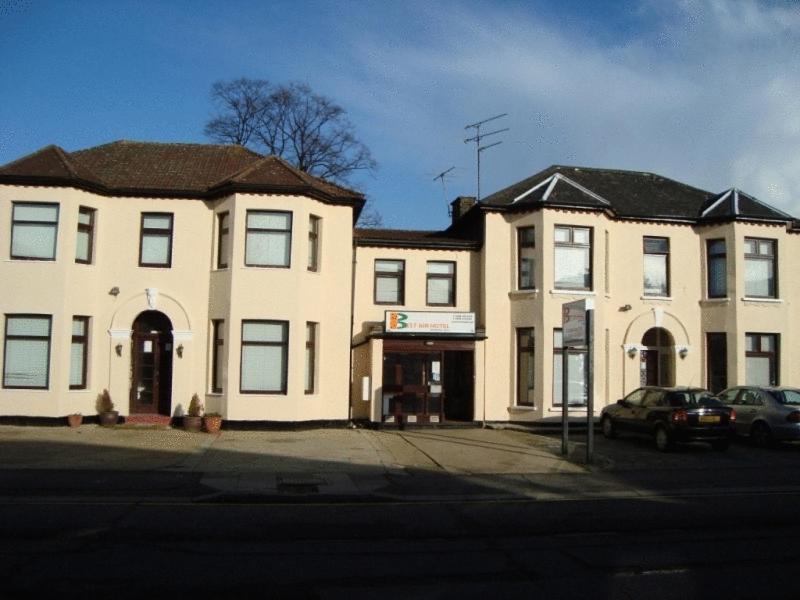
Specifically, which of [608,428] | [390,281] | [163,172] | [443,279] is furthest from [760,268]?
[163,172]

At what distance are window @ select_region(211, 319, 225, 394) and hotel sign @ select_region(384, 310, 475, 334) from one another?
4.60m

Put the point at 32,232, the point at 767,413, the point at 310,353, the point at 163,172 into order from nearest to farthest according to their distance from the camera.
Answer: the point at 767,413 → the point at 32,232 → the point at 310,353 → the point at 163,172

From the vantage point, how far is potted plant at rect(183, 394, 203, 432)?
1953 cm

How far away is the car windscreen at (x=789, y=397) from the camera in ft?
61.4

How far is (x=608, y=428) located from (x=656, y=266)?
254 inches

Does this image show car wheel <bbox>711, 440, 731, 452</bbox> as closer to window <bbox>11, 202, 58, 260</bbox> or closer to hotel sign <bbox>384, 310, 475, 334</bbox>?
hotel sign <bbox>384, 310, 475, 334</bbox>

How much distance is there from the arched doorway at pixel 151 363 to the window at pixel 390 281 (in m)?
6.37

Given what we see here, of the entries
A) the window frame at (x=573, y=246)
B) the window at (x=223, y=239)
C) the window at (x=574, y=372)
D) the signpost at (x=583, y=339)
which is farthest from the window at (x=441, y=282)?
the signpost at (x=583, y=339)

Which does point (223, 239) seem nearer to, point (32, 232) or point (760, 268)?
point (32, 232)

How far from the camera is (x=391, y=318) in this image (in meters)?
21.4

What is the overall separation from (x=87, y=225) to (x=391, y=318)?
886cm

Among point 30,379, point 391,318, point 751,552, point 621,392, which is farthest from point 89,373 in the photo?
point 751,552

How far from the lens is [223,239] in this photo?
21.2 meters

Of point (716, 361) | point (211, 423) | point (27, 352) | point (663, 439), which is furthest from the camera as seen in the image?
point (716, 361)
